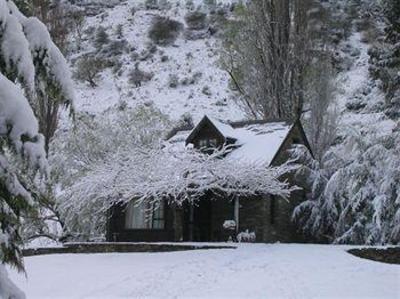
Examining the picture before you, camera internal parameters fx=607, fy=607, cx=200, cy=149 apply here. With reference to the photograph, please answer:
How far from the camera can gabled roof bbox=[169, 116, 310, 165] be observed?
21.3 metres

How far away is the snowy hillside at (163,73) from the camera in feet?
132

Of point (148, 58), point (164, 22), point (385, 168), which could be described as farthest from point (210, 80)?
point (385, 168)

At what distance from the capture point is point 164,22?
51969mm

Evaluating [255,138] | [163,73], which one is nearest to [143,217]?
[255,138]

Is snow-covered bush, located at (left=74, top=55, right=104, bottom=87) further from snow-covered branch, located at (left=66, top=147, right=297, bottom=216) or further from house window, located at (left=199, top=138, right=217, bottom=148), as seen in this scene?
snow-covered branch, located at (left=66, top=147, right=297, bottom=216)

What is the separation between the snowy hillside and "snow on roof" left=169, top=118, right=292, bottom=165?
40.1 ft

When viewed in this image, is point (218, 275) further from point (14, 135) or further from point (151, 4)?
point (151, 4)

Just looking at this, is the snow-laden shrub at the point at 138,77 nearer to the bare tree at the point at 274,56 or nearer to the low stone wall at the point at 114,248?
the bare tree at the point at 274,56

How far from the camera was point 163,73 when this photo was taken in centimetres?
4600

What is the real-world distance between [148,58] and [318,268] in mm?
37267

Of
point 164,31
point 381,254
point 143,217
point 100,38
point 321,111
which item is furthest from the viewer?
point 164,31

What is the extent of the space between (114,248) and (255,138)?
7.18 metres

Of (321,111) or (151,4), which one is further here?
(151,4)

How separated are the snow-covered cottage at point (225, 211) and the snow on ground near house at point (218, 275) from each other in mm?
3967
